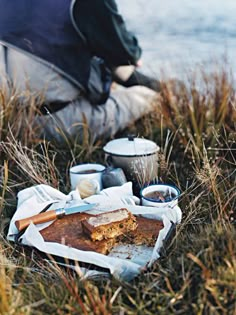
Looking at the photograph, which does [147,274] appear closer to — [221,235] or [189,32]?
[221,235]

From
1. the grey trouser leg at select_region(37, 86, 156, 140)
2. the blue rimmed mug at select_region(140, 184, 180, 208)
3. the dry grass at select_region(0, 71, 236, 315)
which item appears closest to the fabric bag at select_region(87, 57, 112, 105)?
the grey trouser leg at select_region(37, 86, 156, 140)

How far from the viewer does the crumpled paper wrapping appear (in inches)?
70.7

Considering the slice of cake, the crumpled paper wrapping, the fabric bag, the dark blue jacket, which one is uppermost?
the dark blue jacket

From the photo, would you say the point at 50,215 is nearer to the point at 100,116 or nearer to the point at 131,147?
the point at 131,147

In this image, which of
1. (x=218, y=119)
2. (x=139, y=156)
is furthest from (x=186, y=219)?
(x=218, y=119)

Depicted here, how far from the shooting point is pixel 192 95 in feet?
9.42

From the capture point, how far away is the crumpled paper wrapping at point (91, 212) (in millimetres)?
1796

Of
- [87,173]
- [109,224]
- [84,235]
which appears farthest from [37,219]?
[87,173]

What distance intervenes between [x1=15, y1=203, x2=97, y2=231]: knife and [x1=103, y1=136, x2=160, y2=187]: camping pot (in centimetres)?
32

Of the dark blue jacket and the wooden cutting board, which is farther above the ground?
the dark blue jacket

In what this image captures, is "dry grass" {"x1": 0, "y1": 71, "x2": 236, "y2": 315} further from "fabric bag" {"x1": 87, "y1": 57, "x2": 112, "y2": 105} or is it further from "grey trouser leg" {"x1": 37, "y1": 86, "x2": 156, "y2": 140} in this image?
"fabric bag" {"x1": 87, "y1": 57, "x2": 112, "y2": 105}

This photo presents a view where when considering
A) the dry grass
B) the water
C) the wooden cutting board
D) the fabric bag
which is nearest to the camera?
the dry grass

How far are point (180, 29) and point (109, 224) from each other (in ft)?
12.5

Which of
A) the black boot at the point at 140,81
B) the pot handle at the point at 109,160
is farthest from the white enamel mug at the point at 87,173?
the black boot at the point at 140,81
